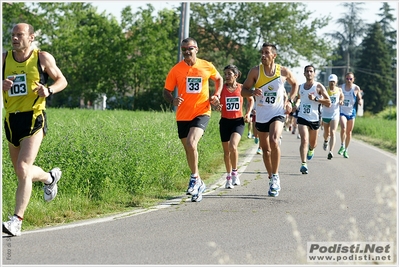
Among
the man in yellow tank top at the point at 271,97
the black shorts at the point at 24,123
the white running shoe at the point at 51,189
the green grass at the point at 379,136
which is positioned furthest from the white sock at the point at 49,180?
the green grass at the point at 379,136

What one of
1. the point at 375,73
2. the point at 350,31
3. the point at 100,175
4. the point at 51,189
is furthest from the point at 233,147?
the point at 350,31

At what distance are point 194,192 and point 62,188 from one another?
5.43 ft

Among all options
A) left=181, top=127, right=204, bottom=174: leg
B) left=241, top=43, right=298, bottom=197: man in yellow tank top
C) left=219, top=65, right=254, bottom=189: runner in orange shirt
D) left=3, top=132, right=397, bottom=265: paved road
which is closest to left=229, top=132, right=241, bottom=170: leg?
left=219, top=65, right=254, bottom=189: runner in orange shirt

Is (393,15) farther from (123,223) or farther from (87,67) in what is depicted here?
(123,223)

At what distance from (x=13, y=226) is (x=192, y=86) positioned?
4.04m

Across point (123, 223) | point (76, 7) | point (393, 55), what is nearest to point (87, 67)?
point (76, 7)

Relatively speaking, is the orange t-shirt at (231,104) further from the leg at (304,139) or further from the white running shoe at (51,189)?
the white running shoe at (51,189)

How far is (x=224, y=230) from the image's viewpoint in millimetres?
8453

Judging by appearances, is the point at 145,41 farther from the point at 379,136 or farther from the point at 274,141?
the point at 274,141

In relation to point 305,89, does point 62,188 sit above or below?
below

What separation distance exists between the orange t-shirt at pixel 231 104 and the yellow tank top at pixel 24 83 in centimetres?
497

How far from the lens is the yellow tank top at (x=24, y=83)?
27.5 feet

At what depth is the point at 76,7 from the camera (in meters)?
76.9

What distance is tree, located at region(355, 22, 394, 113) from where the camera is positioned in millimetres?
99688
